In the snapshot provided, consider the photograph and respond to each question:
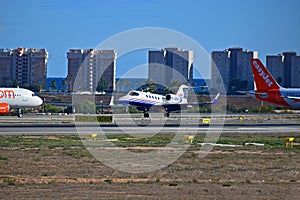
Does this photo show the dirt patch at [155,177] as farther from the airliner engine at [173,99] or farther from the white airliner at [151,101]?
the airliner engine at [173,99]

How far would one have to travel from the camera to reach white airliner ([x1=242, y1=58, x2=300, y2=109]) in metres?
72.5

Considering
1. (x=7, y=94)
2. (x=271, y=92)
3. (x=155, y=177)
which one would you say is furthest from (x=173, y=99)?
(x=155, y=177)

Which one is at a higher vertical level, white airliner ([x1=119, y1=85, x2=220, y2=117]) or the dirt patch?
white airliner ([x1=119, y1=85, x2=220, y2=117])

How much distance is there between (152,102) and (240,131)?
26.7m

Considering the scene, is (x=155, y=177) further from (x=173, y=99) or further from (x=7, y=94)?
(x=173, y=99)

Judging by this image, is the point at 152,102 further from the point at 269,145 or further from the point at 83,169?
the point at 83,169

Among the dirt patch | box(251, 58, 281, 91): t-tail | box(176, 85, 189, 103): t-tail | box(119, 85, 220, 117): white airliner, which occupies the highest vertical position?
box(251, 58, 281, 91): t-tail

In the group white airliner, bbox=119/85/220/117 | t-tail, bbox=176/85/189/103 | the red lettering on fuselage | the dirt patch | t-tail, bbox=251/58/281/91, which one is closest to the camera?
the dirt patch

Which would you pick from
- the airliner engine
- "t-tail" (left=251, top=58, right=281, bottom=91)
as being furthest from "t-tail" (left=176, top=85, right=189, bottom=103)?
"t-tail" (left=251, top=58, right=281, bottom=91)

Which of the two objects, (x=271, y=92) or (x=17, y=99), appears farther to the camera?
(x=17, y=99)

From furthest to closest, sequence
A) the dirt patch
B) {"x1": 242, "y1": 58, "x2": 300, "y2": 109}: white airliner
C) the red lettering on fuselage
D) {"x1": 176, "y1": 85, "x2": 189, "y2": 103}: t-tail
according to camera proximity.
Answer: {"x1": 176, "y1": 85, "x2": 189, "y2": 103}: t-tail
the red lettering on fuselage
{"x1": 242, "y1": 58, "x2": 300, "y2": 109}: white airliner
the dirt patch

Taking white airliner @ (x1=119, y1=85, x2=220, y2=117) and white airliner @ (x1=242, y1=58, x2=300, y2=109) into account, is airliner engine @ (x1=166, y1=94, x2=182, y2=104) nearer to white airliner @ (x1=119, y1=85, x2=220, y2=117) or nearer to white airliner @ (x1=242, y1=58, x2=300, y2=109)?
white airliner @ (x1=119, y1=85, x2=220, y2=117)

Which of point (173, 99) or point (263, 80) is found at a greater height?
point (263, 80)

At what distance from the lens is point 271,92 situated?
2913 inches
